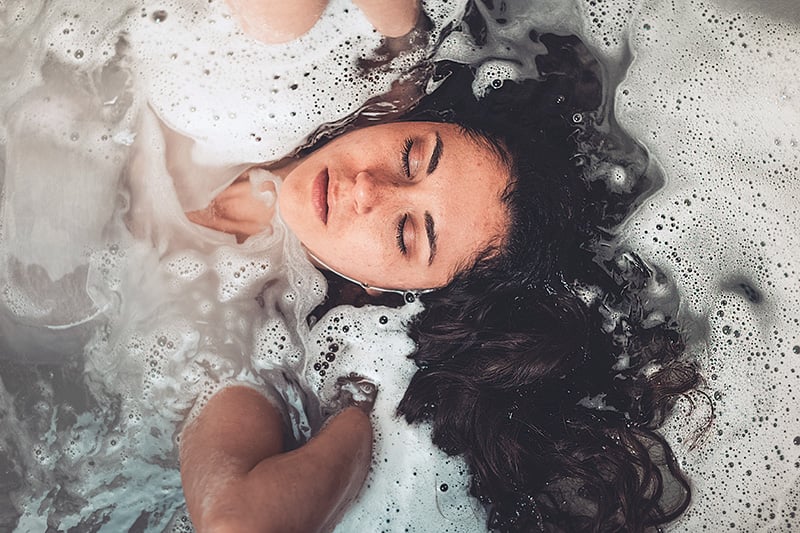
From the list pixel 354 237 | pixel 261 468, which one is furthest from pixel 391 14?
pixel 261 468

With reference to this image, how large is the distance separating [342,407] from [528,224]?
51 centimetres

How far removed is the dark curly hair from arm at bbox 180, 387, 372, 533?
17 centimetres

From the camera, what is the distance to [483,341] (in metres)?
1.15

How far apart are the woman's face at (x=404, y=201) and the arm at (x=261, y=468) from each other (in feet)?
1.03

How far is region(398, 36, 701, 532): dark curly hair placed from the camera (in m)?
1.09

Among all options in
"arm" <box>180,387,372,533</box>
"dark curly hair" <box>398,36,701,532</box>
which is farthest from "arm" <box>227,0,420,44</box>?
"arm" <box>180,387,372,533</box>

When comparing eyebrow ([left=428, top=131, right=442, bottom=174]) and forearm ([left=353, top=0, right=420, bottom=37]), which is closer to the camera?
eyebrow ([left=428, top=131, right=442, bottom=174])

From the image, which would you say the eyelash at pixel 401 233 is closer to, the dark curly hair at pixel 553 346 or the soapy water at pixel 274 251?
the dark curly hair at pixel 553 346

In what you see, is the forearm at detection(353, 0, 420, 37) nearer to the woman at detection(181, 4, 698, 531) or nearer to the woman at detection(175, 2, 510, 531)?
the woman at detection(181, 4, 698, 531)

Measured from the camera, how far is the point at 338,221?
100cm

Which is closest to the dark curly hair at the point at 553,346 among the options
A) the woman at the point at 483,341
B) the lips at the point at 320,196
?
the woman at the point at 483,341

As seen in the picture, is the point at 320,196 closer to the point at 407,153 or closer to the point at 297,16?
the point at 407,153

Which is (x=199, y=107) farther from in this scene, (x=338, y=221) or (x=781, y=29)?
(x=781, y=29)

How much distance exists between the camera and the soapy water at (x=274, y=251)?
1.22 meters
